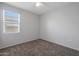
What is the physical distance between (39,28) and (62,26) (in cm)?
102

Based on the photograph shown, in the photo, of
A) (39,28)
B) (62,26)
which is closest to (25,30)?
(39,28)

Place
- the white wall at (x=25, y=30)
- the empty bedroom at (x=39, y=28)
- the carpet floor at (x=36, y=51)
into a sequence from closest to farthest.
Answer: the carpet floor at (x=36, y=51), the empty bedroom at (x=39, y=28), the white wall at (x=25, y=30)

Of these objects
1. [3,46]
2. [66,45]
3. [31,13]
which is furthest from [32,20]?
[66,45]

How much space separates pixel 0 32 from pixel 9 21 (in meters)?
0.49

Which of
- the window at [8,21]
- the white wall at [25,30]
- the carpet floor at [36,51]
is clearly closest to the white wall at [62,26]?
the white wall at [25,30]

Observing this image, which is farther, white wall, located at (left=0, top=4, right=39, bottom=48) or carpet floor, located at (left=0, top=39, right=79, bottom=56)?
white wall, located at (left=0, top=4, right=39, bottom=48)

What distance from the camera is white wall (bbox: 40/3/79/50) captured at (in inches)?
99.8

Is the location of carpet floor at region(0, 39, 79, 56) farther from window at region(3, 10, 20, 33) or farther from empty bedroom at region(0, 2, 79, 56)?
window at region(3, 10, 20, 33)

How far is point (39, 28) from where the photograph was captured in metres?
3.26

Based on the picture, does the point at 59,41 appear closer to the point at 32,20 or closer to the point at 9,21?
the point at 32,20

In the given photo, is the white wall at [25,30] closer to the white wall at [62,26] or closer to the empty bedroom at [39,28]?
the empty bedroom at [39,28]

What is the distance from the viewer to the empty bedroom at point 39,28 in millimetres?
2438

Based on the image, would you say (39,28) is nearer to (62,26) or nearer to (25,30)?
(25,30)

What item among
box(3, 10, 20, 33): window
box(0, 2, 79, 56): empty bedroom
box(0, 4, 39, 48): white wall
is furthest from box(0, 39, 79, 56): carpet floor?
box(3, 10, 20, 33): window
